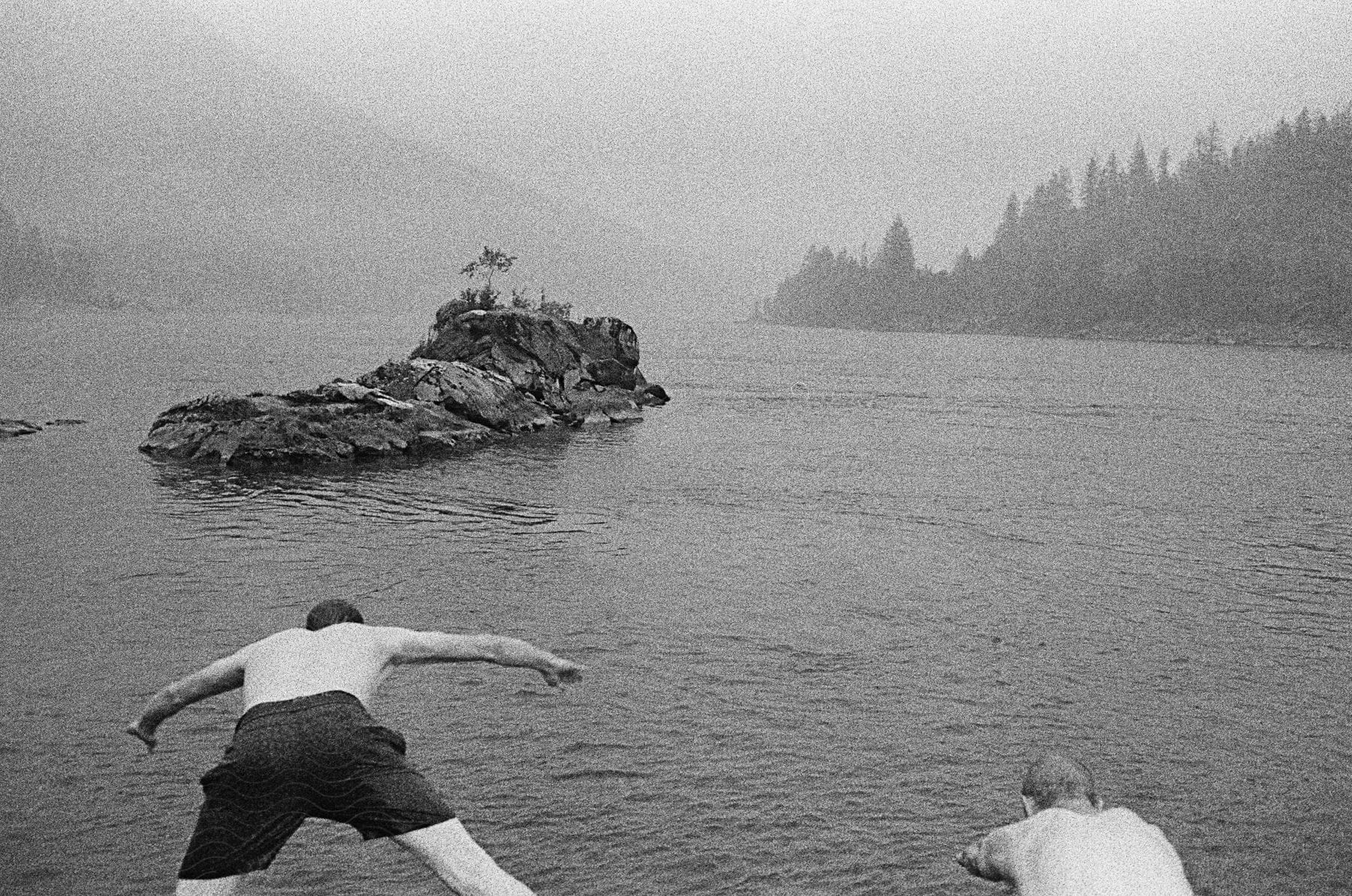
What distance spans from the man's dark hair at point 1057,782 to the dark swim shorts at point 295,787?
3.06m

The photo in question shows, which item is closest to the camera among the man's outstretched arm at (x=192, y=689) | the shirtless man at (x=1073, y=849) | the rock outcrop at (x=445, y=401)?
the shirtless man at (x=1073, y=849)

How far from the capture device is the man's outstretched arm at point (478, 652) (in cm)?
654

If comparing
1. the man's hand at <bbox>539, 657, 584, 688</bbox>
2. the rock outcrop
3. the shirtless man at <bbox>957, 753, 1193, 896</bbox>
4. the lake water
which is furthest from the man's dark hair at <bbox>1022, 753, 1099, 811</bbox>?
the rock outcrop

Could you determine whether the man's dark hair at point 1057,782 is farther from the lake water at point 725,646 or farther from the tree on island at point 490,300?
the tree on island at point 490,300

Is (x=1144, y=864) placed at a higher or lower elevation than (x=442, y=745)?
higher

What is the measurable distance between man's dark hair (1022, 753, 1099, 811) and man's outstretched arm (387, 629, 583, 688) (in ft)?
8.27

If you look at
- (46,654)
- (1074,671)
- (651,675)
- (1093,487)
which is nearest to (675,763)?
(651,675)

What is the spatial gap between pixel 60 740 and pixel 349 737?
8.63 m

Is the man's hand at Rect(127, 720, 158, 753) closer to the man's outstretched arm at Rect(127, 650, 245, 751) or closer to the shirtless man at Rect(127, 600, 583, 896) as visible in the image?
the man's outstretched arm at Rect(127, 650, 245, 751)

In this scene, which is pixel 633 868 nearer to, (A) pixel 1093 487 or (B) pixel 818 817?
(B) pixel 818 817

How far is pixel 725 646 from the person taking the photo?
17.2 meters

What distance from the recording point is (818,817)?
1133 cm

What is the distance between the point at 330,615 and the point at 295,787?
106cm

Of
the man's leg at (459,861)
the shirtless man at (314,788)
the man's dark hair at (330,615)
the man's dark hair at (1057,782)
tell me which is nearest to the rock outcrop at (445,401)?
the man's dark hair at (330,615)
